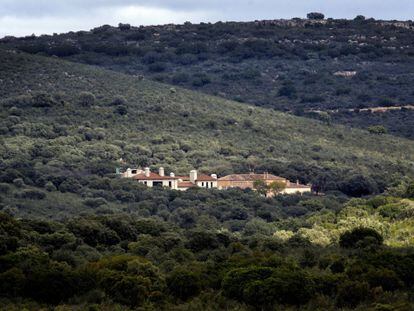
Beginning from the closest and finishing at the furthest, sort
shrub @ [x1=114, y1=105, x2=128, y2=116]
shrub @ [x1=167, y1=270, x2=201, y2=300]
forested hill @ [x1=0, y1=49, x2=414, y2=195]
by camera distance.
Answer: shrub @ [x1=167, y1=270, x2=201, y2=300]
forested hill @ [x1=0, y1=49, x2=414, y2=195]
shrub @ [x1=114, y1=105, x2=128, y2=116]

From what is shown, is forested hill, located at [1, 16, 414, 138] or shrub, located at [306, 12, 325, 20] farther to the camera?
shrub, located at [306, 12, 325, 20]

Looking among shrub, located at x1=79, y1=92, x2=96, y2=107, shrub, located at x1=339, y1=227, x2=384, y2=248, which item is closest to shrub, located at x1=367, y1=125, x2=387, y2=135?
shrub, located at x1=79, y1=92, x2=96, y2=107

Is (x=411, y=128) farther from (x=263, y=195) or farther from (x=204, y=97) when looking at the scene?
(x=263, y=195)

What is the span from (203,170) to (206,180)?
4664 mm

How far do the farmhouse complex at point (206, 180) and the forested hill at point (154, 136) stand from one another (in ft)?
6.13

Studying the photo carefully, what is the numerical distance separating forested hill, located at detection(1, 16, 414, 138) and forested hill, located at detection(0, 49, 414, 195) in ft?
48.3

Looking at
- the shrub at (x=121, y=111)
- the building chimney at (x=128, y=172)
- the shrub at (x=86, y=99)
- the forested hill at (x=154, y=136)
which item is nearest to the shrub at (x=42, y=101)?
the forested hill at (x=154, y=136)

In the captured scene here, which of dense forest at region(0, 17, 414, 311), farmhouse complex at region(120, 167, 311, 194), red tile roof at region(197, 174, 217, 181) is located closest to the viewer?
dense forest at region(0, 17, 414, 311)

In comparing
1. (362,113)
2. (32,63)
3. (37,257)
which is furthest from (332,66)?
(37,257)

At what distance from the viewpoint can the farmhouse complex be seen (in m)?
80.8

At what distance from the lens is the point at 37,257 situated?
38156 mm

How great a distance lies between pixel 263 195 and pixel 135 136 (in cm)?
1823

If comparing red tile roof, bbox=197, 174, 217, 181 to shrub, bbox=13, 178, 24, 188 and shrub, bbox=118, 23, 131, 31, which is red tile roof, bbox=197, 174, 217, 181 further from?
shrub, bbox=118, 23, 131, 31

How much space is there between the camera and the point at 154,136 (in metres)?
95.6
